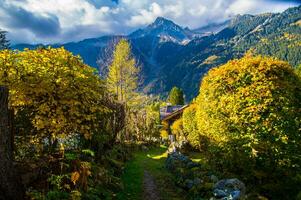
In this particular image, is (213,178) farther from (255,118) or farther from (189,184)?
(255,118)

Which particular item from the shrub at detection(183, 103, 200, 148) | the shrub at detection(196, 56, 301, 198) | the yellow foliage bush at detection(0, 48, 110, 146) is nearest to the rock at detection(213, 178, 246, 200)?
the shrub at detection(196, 56, 301, 198)

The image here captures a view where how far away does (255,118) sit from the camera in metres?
12.3

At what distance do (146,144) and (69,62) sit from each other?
33401 millimetres

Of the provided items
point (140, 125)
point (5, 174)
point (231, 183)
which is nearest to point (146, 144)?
point (140, 125)

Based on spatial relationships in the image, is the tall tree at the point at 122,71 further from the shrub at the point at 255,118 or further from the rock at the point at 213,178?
the rock at the point at 213,178

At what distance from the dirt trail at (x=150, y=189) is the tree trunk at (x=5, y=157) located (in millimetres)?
6709

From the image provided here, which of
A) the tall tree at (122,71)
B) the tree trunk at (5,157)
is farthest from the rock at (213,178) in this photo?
the tall tree at (122,71)

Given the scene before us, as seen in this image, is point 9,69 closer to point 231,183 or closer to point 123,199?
point 123,199

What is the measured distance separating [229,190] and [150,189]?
5.75 meters

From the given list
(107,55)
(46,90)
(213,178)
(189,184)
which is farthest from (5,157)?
(107,55)

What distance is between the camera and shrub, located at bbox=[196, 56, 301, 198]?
1209 cm

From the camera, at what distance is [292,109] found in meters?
12.3

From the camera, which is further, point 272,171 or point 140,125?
point 140,125

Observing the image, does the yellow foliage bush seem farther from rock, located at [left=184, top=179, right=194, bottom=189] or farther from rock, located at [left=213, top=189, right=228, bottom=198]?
rock, located at [left=184, top=179, right=194, bottom=189]
